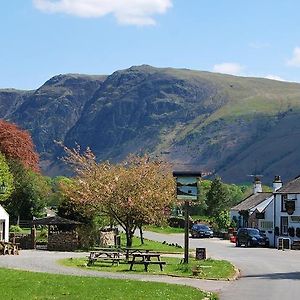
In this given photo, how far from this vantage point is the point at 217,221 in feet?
304

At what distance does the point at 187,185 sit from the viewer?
33.7 metres

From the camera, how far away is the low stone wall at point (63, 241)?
48.1 m

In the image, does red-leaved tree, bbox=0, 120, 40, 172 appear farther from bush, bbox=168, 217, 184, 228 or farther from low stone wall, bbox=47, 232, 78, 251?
low stone wall, bbox=47, 232, 78, 251

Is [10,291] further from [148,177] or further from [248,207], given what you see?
[248,207]

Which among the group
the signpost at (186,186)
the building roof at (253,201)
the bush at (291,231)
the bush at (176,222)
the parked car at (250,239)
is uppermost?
the building roof at (253,201)

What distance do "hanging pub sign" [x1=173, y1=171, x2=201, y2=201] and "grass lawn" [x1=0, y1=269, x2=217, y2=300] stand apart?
9.37 meters

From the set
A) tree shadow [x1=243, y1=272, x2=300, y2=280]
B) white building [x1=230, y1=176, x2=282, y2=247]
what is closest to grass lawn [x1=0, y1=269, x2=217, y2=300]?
tree shadow [x1=243, y1=272, x2=300, y2=280]

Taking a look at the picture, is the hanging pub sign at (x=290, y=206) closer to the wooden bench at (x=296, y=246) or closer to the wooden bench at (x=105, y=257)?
the wooden bench at (x=296, y=246)

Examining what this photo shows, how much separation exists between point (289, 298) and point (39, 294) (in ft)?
24.6

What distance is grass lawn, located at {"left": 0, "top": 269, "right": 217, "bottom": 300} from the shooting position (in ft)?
64.5

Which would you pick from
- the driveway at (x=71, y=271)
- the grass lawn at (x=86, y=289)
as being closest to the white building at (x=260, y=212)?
the driveway at (x=71, y=271)

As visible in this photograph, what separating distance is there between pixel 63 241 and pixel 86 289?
2733cm

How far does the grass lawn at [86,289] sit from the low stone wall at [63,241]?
22460 millimetres

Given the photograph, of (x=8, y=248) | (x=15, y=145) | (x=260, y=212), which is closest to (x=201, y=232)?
(x=260, y=212)
